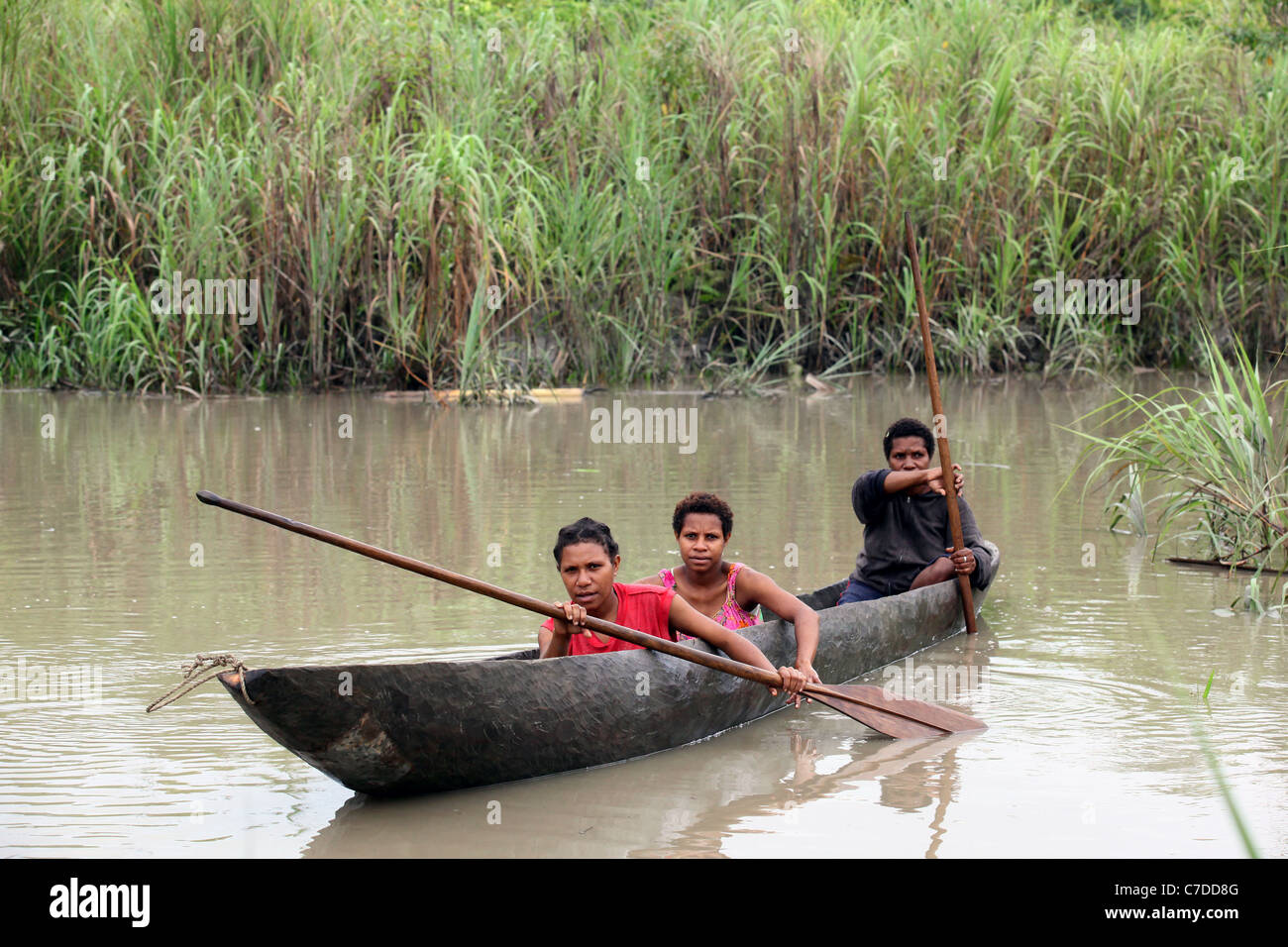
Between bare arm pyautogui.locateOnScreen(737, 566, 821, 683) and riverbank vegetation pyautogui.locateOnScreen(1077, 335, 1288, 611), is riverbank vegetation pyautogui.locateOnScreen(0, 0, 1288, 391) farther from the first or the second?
bare arm pyautogui.locateOnScreen(737, 566, 821, 683)

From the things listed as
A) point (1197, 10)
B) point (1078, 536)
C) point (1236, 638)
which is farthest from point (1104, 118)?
point (1236, 638)

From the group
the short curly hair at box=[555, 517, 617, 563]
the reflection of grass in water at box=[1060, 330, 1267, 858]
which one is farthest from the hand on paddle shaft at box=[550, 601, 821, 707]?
the reflection of grass in water at box=[1060, 330, 1267, 858]

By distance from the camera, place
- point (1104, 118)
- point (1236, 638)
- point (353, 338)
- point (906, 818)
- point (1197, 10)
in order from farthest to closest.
Result: point (1197, 10), point (1104, 118), point (353, 338), point (1236, 638), point (906, 818)

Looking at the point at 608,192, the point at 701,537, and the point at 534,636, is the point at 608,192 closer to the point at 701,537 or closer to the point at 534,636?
the point at 534,636

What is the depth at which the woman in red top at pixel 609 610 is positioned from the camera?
4.51 metres

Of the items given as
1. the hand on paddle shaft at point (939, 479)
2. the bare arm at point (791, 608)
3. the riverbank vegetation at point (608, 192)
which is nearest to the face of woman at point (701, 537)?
the bare arm at point (791, 608)

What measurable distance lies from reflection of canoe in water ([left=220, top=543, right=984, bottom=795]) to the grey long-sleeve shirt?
1301 mm

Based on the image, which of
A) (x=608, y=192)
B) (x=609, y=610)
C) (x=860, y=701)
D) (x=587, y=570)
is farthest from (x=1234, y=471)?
(x=608, y=192)

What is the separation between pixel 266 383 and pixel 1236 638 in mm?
8339

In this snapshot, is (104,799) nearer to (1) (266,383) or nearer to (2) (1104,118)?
(1) (266,383)

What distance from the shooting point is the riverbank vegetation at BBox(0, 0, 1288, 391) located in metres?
11.9

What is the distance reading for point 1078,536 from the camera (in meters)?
7.66

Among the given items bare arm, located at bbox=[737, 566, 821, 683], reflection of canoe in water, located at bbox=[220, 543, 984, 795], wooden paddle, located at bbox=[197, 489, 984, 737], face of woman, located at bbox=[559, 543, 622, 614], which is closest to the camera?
reflection of canoe in water, located at bbox=[220, 543, 984, 795]

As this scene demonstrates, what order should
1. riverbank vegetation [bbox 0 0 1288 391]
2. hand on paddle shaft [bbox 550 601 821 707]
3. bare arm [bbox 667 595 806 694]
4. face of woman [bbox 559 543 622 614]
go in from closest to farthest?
hand on paddle shaft [bbox 550 601 821 707] < face of woman [bbox 559 543 622 614] < bare arm [bbox 667 595 806 694] < riverbank vegetation [bbox 0 0 1288 391]
